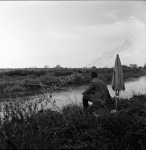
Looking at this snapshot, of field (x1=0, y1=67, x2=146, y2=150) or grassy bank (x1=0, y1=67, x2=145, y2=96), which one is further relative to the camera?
grassy bank (x1=0, y1=67, x2=145, y2=96)

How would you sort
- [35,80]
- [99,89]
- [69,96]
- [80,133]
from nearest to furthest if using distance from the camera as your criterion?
[80,133] < [99,89] < [69,96] < [35,80]

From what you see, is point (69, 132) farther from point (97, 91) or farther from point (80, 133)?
point (97, 91)

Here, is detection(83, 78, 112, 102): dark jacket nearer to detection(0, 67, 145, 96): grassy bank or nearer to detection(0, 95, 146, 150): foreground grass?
detection(0, 95, 146, 150): foreground grass

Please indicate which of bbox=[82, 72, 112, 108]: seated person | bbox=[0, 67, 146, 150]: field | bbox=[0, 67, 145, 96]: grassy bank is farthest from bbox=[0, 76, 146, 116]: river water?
bbox=[0, 67, 145, 96]: grassy bank

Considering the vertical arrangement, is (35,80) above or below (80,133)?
above

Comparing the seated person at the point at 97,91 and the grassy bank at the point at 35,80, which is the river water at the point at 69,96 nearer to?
the seated person at the point at 97,91

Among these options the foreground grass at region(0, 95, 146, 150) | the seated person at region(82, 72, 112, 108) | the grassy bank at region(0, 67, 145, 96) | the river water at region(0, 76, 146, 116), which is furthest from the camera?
the grassy bank at region(0, 67, 145, 96)

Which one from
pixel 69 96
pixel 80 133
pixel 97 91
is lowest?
pixel 69 96

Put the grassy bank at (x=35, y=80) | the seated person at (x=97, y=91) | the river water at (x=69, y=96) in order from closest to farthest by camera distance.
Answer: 1. the seated person at (x=97, y=91)
2. the river water at (x=69, y=96)
3. the grassy bank at (x=35, y=80)

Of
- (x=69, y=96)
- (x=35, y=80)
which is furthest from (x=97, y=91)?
(x=35, y=80)

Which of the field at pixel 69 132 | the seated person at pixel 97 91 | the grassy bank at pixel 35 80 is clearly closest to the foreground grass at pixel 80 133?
the field at pixel 69 132

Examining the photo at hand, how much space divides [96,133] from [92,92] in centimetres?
309

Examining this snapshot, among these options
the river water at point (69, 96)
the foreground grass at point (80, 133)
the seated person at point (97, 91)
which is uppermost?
the seated person at point (97, 91)

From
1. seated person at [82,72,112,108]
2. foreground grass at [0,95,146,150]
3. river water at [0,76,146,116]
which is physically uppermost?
seated person at [82,72,112,108]
